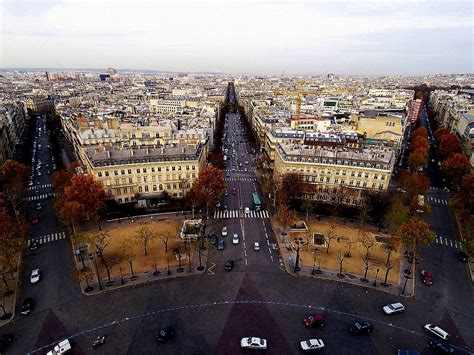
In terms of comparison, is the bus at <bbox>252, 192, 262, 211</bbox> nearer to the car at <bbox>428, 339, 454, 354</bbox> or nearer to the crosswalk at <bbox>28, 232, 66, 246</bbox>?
the crosswalk at <bbox>28, 232, 66, 246</bbox>

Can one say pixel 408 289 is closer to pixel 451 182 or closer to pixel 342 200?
pixel 342 200

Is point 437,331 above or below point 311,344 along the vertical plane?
above

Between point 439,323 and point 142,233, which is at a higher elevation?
point 142,233

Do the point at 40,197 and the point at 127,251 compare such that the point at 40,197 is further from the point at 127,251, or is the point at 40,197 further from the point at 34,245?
the point at 127,251

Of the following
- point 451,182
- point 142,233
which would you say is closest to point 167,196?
point 142,233

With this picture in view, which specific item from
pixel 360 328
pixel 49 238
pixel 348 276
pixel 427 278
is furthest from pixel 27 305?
pixel 427 278

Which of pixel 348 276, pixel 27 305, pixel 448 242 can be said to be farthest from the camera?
pixel 448 242
